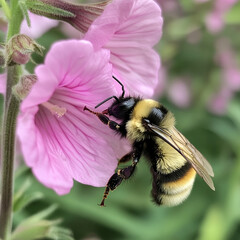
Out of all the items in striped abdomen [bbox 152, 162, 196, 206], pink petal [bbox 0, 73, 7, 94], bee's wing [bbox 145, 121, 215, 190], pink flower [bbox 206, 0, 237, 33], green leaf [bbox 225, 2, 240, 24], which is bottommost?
pink flower [bbox 206, 0, 237, 33]

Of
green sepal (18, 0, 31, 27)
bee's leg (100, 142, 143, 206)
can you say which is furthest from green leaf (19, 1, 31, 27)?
bee's leg (100, 142, 143, 206)

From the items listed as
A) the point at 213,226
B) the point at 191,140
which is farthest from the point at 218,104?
the point at 213,226

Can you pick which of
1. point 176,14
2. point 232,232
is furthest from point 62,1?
point 176,14

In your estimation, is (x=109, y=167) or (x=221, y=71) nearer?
(x=109, y=167)

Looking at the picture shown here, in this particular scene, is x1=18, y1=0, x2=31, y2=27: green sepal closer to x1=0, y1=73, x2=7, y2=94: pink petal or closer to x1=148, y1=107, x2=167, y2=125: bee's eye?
x1=0, y1=73, x2=7, y2=94: pink petal

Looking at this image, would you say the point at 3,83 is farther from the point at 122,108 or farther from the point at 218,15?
the point at 218,15

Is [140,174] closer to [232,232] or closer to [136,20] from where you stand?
[232,232]
